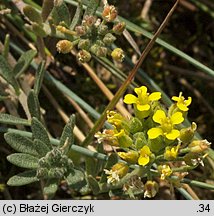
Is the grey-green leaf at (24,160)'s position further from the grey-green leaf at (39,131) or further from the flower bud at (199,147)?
the flower bud at (199,147)

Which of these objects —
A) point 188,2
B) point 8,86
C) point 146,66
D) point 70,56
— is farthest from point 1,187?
point 188,2

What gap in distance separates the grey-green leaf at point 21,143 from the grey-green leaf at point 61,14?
2.03ft

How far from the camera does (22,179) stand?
7.32 feet

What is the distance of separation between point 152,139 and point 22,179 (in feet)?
1.97

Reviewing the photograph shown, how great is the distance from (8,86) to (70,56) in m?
0.55

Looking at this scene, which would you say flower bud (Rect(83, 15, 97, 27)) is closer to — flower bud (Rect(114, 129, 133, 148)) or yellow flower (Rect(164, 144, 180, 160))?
flower bud (Rect(114, 129, 133, 148))

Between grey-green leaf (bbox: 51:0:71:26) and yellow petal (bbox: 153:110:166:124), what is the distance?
0.74 m

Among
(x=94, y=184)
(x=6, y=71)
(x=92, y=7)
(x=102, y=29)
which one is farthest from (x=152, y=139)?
(x=6, y=71)

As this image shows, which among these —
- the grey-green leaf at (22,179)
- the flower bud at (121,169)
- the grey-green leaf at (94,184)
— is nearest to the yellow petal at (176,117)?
the flower bud at (121,169)

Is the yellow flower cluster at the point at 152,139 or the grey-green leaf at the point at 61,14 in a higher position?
the grey-green leaf at the point at 61,14

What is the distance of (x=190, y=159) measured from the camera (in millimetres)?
2059

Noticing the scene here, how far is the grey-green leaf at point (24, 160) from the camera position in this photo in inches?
86.8

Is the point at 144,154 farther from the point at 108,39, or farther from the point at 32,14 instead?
the point at 32,14

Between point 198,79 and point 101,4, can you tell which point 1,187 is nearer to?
point 101,4
